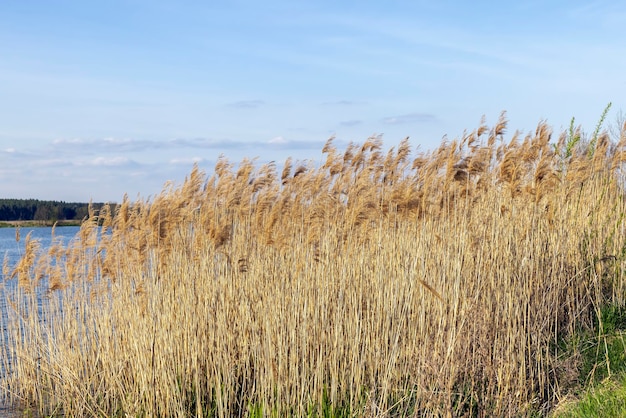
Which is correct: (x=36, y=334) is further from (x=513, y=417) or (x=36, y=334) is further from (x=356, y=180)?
(x=513, y=417)

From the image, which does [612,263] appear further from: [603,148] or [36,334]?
[36,334]

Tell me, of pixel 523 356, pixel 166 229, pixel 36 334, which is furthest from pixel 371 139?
pixel 36 334

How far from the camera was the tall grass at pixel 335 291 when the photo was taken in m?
4.50

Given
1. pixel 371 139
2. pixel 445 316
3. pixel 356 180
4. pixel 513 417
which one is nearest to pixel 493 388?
pixel 513 417

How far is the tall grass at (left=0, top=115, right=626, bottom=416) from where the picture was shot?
450cm

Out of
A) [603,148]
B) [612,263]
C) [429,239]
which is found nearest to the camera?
[429,239]

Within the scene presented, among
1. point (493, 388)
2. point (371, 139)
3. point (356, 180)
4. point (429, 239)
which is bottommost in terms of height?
point (493, 388)

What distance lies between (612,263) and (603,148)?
5.27 ft

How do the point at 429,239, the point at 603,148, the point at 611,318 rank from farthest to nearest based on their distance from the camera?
the point at 603,148 < the point at 611,318 < the point at 429,239

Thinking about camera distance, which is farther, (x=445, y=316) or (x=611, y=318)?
(x=611, y=318)

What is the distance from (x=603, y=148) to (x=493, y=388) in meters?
4.39

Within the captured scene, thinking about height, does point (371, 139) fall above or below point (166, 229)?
above

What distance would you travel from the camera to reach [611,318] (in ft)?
20.9

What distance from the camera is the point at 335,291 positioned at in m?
Result: 4.83
